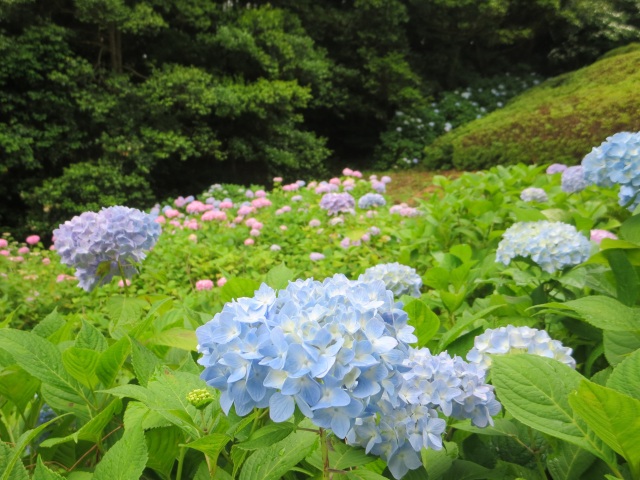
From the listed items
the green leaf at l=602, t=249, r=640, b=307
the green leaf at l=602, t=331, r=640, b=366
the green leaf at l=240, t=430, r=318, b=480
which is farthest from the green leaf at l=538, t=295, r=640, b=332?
the green leaf at l=240, t=430, r=318, b=480

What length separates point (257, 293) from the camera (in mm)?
701

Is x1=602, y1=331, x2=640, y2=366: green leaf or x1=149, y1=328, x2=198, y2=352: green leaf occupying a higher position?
x1=602, y1=331, x2=640, y2=366: green leaf

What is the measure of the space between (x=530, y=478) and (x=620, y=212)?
1412mm

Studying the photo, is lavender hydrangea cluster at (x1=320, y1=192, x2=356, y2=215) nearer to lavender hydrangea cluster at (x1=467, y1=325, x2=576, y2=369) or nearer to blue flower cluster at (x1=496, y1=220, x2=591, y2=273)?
blue flower cluster at (x1=496, y1=220, x2=591, y2=273)

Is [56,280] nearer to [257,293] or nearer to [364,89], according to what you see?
[257,293]

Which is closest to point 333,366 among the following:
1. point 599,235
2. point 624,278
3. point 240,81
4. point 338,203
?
point 624,278

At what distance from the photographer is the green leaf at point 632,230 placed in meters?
1.21

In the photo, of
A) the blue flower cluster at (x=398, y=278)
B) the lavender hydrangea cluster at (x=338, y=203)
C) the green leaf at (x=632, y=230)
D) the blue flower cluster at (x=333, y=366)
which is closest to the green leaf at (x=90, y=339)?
the blue flower cluster at (x=333, y=366)

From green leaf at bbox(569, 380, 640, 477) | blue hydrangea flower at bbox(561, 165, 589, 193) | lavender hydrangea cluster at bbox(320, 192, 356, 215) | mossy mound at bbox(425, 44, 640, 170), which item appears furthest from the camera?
mossy mound at bbox(425, 44, 640, 170)

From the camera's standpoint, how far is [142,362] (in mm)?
809

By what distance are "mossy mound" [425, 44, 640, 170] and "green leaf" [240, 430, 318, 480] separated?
21.5 feet

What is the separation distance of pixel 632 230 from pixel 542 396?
719 mm

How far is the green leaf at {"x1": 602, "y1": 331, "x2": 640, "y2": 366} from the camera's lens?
931mm

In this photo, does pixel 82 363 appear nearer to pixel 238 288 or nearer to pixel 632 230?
pixel 238 288
